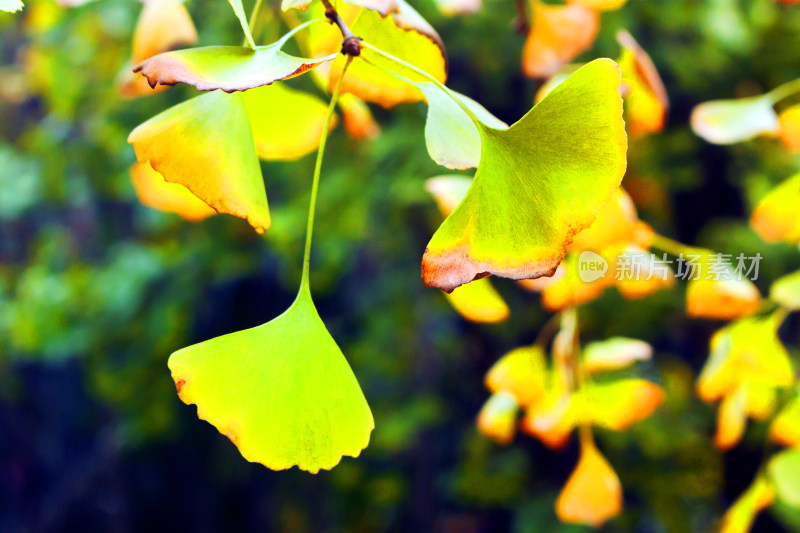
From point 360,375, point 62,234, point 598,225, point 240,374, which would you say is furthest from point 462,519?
point 240,374

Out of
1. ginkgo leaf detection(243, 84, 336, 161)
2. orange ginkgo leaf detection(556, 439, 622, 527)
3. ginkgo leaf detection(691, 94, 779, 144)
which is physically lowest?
orange ginkgo leaf detection(556, 439, 622, 527)

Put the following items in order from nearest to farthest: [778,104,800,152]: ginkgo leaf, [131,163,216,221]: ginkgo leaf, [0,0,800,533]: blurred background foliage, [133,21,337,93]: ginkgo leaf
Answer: [133,21,337,93]: ginkgo leaf
[131,163,216,221]: ginkgo leaf
[778,104,800,152]: ginkgo leaf
[0,0,800,533]: blurred background foliage

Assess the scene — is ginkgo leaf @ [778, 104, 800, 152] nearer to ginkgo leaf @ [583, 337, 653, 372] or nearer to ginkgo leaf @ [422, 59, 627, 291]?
ginkgo leaf @ [583, 337, 653, 372]

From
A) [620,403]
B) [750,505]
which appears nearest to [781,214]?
[620,403]

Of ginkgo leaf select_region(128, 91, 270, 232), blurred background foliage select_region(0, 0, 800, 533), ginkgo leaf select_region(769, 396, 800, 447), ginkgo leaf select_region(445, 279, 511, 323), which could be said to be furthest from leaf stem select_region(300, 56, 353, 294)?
blurred background foliage select_region(0, 0, 800, 533)

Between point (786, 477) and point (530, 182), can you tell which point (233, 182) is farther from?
point (786, 477)

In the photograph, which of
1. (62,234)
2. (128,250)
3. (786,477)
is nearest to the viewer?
(786,477)

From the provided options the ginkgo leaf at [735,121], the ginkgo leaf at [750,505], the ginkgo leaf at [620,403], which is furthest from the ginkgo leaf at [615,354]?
the ginkgo leaf at [750,505]
